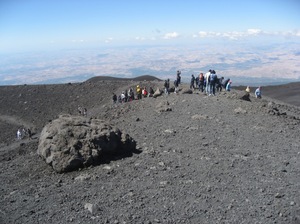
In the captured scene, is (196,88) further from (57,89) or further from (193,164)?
(57,89)

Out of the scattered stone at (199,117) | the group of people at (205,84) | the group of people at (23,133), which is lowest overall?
the group of people at (23,133)

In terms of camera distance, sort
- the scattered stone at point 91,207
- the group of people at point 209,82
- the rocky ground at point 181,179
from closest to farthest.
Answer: the rocky ground at point 181,179 → the scattered stone at point 91,207 → the group of people at point 209,82

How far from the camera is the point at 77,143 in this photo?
34.2 ft

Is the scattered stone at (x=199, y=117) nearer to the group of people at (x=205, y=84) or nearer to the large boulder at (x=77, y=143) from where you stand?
the group of people at (x=205, y=84)

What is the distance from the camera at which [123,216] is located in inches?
291

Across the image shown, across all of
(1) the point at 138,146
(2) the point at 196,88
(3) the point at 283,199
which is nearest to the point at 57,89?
(2) the point at 196,88

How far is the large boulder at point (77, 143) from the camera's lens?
10.3 m

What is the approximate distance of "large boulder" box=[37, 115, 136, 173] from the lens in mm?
10281

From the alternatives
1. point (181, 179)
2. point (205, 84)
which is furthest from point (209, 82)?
point (181, 179)

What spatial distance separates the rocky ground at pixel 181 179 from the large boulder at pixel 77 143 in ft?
1.20

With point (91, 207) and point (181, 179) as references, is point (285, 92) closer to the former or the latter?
point (181, 179)

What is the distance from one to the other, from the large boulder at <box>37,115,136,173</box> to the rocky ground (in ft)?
1.20

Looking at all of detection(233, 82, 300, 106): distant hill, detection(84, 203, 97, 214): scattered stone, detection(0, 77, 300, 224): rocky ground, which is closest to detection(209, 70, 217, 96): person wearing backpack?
detection(0, 77, 300, 224): rocky ground

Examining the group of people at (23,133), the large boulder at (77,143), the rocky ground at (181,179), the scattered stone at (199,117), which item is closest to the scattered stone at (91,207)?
the rocky ground at (181,179)
